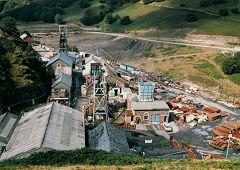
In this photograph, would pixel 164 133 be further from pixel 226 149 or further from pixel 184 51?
pixel 184 51

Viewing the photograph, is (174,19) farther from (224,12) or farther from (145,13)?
(145,13)

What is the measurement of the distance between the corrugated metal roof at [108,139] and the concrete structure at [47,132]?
1.41m

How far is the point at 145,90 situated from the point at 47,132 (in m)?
20.7

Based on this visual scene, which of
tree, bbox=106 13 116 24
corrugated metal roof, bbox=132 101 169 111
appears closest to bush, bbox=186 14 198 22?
tree, bbox=106 13 116 24

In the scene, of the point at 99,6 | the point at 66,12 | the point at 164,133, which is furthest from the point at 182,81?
the point at 66,12

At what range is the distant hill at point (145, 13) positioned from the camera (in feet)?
317

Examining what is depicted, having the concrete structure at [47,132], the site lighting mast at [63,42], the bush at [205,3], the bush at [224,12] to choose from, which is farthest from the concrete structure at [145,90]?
the bush at [205,3]

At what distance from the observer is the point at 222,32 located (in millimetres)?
86875

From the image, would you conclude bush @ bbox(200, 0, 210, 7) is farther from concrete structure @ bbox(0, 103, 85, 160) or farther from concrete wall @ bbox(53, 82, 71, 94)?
concrete structure @ bbox(0, 103, 85, 160)

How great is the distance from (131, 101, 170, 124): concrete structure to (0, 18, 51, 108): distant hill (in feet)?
59.8

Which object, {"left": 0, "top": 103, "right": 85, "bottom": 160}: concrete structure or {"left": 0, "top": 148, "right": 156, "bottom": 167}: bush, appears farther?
{"left": 0, "top": 103, "right": 85, "bottom": 160}: concrete structure

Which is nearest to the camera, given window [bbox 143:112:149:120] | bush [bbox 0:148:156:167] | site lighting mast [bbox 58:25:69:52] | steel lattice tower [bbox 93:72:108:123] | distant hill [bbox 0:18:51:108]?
bush [bbox 0:148:156:167]

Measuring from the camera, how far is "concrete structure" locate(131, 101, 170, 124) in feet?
141

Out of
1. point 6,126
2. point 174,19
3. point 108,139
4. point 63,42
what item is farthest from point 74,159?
point 174,19
